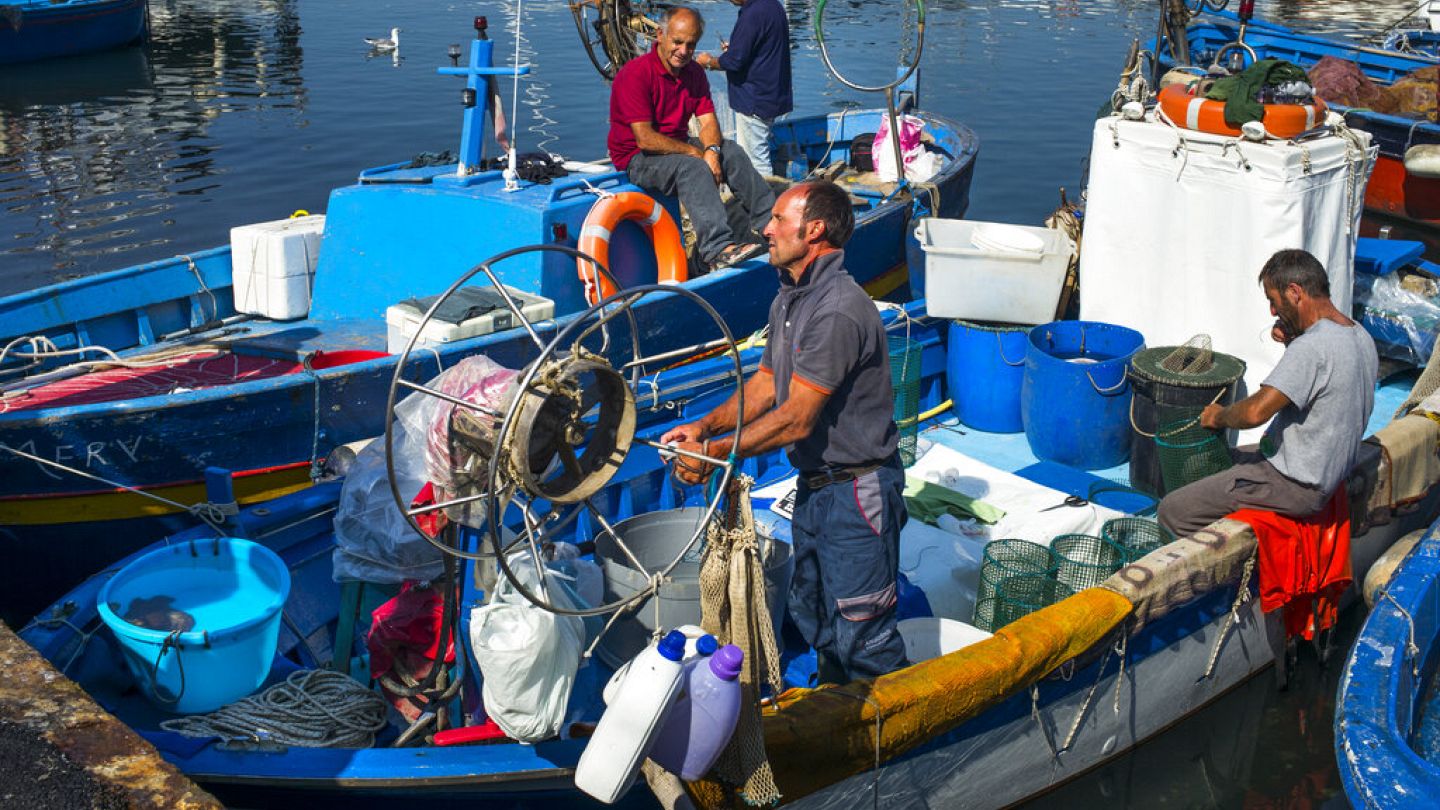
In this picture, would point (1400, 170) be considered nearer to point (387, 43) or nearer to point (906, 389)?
point (906, 389)

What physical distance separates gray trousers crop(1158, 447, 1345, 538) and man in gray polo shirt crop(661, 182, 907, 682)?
1.84 meters

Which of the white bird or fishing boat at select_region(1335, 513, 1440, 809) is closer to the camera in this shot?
fishing boat at select_region(1335, 513, 1440, 809)

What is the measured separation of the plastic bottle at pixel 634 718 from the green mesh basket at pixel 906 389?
3612 millimetres

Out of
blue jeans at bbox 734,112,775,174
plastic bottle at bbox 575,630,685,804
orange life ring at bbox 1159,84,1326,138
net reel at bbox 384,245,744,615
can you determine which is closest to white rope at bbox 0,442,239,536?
net reel at bbox 384,245,744,615

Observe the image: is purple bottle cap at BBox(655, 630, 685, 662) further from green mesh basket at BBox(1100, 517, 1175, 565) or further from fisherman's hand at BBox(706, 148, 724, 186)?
fisherman's hand at BBox(706, 148, 724, 186)

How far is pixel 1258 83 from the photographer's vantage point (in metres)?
6.29

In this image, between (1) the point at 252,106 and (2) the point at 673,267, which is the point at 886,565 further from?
(1) the point at 252,106

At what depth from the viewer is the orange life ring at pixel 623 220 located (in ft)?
22.6

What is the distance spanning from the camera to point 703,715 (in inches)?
122

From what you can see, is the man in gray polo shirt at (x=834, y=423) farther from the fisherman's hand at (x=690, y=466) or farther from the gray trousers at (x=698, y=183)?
the gray trousers at (x=698, y=183)

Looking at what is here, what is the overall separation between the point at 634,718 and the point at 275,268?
565 centimetres

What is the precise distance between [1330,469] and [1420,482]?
4.46 ft

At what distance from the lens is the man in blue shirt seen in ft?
30.1

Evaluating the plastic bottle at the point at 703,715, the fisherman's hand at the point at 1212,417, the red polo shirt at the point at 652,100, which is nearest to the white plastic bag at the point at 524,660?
the plastic bottle at the point at 703,715
